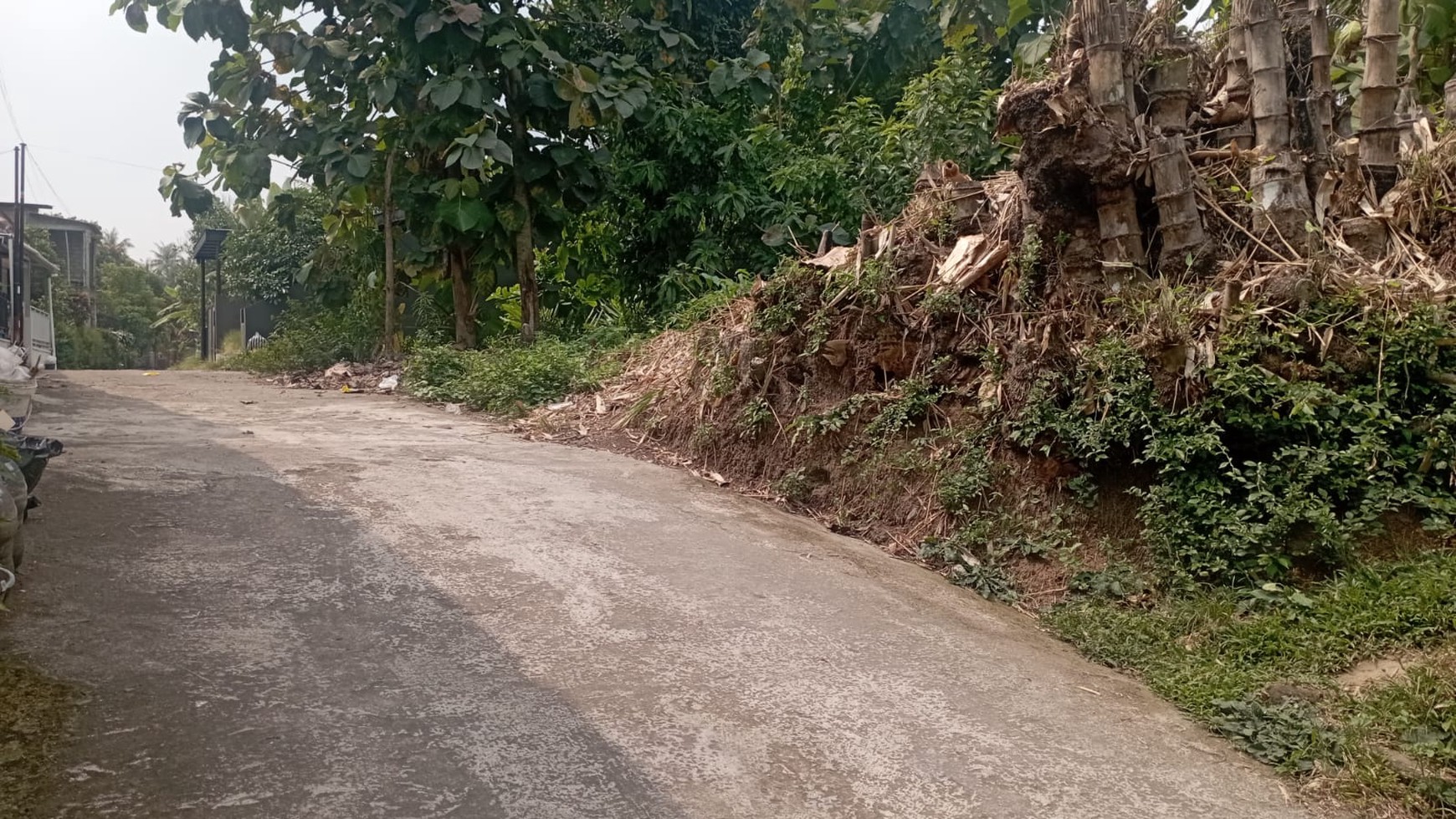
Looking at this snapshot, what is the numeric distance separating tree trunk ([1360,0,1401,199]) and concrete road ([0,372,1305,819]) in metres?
3.26

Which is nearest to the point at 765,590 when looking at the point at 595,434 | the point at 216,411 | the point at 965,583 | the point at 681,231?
the point at 965,583

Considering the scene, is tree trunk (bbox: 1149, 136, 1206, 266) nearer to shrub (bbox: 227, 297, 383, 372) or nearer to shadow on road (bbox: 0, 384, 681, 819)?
shadow on road (bbox: 0, 384, 681, 819)

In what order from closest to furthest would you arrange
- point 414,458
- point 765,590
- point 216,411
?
point 765,590 → point 414,458 → point 216,411

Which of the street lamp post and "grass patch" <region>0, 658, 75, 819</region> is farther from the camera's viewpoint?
the street lamp post

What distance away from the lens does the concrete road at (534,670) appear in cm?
289

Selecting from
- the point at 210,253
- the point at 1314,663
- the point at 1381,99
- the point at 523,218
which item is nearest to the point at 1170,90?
the point at 1381,99

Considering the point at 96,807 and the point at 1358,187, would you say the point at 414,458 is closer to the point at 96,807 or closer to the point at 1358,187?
the point at 96,807

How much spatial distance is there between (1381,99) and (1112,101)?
1.44 meters

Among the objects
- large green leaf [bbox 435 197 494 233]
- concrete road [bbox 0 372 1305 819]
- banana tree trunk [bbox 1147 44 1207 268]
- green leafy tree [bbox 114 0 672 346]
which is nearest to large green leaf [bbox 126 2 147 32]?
green leafy tree [bbox 114 0 672 346]

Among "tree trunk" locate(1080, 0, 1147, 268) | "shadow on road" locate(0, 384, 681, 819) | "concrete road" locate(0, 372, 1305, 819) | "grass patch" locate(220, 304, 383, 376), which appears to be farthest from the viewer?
"grass patch" locate(220, 304, 383, 376)

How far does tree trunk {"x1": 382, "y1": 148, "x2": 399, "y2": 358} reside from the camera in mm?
11656

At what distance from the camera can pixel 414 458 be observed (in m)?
6.59

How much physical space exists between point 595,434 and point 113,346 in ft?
92.2

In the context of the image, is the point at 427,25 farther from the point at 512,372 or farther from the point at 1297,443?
the point at 1297,443
